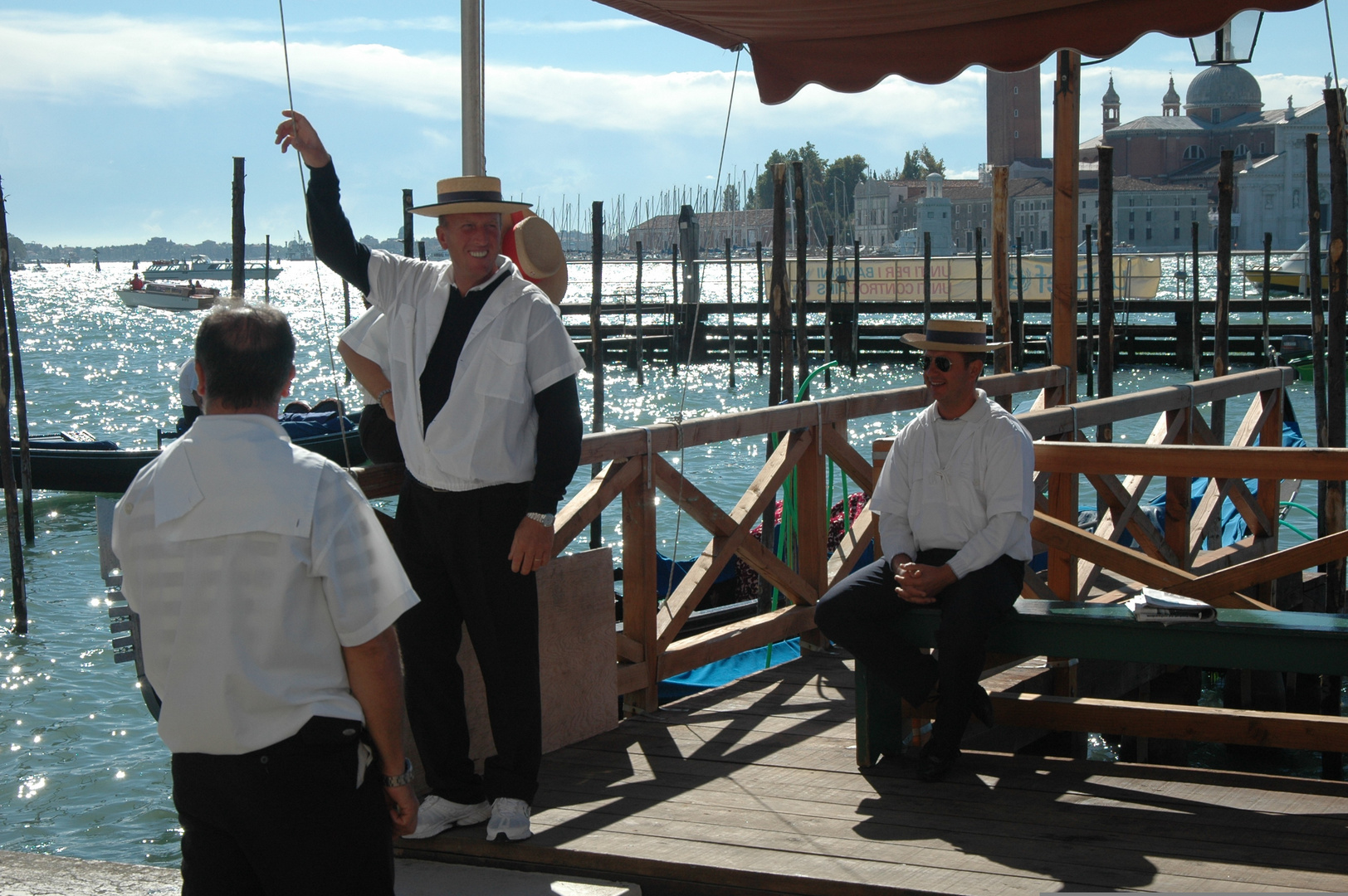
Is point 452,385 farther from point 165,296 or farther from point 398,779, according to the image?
point 165,296

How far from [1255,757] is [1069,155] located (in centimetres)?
332

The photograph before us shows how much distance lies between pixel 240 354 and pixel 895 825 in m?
2.15

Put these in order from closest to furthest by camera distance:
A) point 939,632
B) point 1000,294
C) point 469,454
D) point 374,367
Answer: point 469,454
point 374,367
point 939,632
point 1000,294

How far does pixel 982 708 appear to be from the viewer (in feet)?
11.9

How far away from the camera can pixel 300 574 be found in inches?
73.0

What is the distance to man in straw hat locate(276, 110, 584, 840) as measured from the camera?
118 inches

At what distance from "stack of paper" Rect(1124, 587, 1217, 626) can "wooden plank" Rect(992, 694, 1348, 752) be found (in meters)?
0.42

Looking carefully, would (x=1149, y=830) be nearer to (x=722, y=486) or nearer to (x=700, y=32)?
(x=700, y=32)

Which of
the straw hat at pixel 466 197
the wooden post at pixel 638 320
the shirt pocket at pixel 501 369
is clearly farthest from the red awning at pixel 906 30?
the wooden post at pixel 638 320

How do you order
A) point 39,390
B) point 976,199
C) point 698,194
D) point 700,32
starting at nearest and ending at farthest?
point 700,32 → point 39,390 → point 698,194 → point 976,199

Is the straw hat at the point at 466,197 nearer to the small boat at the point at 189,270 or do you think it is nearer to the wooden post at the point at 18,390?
the wooden post at the point at 18,390

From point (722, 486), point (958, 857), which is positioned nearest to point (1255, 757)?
point (958, 857)

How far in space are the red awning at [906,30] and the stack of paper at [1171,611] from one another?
2.01 m

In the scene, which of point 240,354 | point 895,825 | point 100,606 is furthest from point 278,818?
point 100,606
